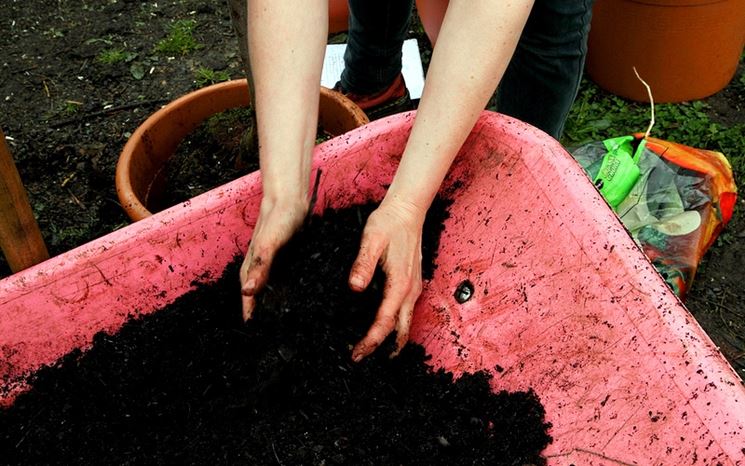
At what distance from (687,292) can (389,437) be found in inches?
42.2

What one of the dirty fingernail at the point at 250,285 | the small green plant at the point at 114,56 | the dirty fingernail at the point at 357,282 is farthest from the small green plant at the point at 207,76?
the dirty fingernail at the point at 357,282

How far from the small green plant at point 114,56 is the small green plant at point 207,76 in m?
0.29

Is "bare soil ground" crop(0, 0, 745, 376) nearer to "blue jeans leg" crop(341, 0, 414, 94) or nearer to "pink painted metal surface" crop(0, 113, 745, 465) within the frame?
"blue jeans leg" crop(341, 0, 414, 94)

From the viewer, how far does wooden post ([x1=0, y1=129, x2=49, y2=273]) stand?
1109 mm

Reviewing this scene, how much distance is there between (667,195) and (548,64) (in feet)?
1.83

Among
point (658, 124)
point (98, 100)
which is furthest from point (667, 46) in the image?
point (98, 100)

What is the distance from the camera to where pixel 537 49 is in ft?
4.82

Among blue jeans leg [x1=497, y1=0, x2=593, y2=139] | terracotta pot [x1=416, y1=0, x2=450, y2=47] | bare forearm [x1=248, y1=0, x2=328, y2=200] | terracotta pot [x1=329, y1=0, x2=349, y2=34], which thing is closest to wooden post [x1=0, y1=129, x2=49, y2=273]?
bare forearm [x1=248, y1=0, x2=328, y2=200]

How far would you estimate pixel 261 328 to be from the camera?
48.1 inches

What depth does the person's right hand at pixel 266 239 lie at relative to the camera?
1.12 m

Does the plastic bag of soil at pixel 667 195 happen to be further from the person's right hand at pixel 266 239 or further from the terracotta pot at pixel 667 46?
the person's right hand at pixel 266 239

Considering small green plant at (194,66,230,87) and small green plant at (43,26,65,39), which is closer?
small green plant at (194,66,230,87)

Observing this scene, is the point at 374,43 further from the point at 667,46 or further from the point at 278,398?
the point at 278,398

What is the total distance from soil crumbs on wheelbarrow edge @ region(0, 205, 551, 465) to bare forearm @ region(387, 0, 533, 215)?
0.65 feet
